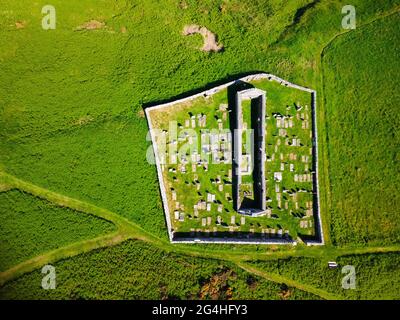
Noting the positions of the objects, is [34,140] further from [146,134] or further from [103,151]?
[146,134]

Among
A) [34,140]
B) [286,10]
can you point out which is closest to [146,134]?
[34,140]

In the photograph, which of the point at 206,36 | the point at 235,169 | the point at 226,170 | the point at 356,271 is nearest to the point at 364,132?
the point at 235,169

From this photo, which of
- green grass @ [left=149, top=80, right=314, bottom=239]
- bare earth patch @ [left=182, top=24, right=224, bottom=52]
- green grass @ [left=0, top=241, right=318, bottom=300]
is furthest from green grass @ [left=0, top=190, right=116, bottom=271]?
bare earth patch @ [left=182, top=24, right=224, bottom=52]

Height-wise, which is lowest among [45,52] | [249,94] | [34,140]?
[34,140]

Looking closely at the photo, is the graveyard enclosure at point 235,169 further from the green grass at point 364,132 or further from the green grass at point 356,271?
the green grass at point 364,132

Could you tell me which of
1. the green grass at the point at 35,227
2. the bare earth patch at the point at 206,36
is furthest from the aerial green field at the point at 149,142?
the bare earth patch at the point at 206,36
